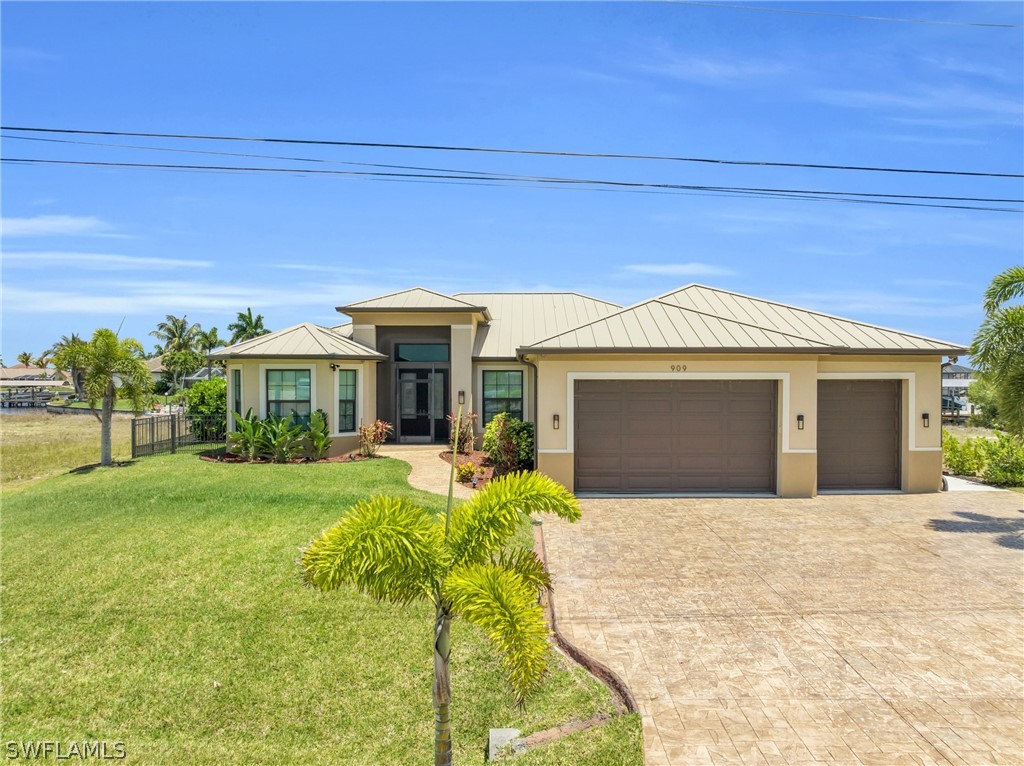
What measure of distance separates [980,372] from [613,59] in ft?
28.7

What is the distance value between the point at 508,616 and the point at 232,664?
396cm

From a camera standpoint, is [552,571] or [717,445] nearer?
[552,571]

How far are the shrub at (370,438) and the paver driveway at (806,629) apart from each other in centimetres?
819

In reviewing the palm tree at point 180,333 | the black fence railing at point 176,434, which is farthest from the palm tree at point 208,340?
the black fence railing at point 176,434

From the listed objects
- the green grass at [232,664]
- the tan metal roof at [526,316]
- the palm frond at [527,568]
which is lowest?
the green grass at [232,664]

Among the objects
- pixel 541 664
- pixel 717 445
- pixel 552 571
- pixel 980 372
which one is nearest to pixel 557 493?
pixel 541 664

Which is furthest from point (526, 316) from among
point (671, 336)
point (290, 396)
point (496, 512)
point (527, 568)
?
point (496, 512)

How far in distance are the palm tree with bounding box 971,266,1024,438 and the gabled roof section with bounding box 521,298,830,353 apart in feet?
8.41

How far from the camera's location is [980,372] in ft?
36.9

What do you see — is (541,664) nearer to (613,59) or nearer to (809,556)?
(809,556)

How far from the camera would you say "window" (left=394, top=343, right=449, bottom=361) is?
20.4 m

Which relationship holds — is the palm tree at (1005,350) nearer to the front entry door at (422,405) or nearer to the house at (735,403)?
the house at (735,403)

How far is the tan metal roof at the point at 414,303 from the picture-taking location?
19.5 metres

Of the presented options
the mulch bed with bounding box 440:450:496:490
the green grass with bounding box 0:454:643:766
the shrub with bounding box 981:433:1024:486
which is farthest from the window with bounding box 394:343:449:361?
the shrub with bounding box 981:433:1024:486
